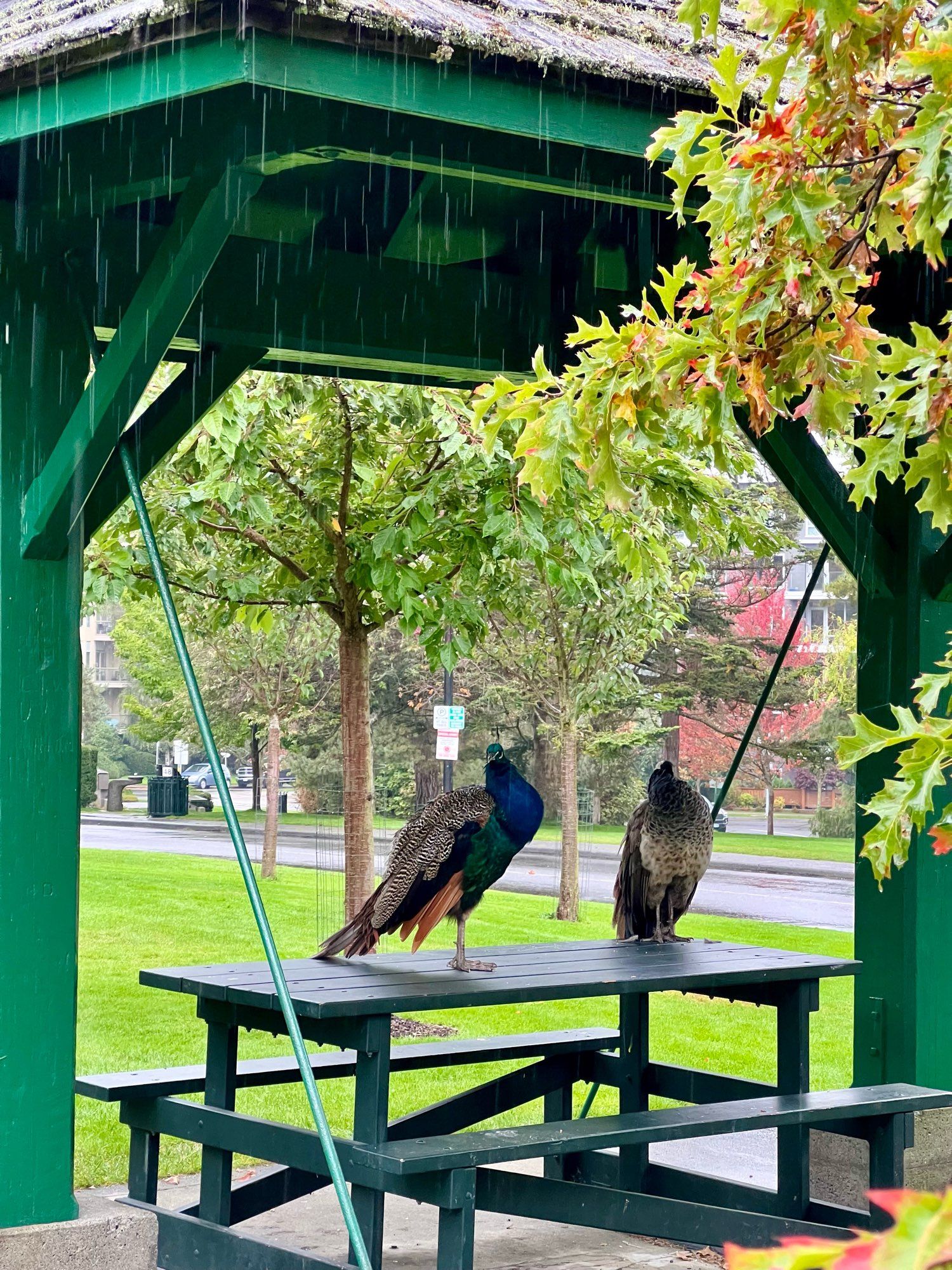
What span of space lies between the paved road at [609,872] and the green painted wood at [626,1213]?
13565 millimetres

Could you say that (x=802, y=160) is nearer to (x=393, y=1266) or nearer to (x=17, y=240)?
(x=17, y=240)

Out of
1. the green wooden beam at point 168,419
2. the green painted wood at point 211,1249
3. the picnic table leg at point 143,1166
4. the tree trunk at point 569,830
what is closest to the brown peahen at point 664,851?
the green painted wood at point 211,1249

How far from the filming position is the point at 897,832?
2.55 meters

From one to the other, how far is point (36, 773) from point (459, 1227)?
1.80 m

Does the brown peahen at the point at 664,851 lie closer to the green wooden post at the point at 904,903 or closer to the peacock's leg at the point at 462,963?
the green wooden post at the point at 904,903

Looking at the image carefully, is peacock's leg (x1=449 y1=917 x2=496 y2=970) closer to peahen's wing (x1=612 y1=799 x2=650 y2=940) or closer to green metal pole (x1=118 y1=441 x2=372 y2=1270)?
peahen's wing (x1=612 y1=799 x2=650 y2=940)

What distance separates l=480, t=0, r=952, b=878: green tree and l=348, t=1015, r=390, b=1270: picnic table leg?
2132 millimetres

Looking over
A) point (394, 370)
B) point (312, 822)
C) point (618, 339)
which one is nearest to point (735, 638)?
point (312, 822)

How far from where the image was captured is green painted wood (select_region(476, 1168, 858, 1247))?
488 centimetres

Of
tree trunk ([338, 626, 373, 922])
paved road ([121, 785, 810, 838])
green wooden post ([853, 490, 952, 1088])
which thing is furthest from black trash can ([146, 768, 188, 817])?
green wooden post ([853, 490, 952, 1088])

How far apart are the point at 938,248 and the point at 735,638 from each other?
92.2 feet

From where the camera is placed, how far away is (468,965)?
5.05 metres

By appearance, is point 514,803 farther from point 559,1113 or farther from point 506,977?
point 559,1113

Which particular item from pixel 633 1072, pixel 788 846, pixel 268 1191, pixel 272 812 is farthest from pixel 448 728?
pixel 788 846
